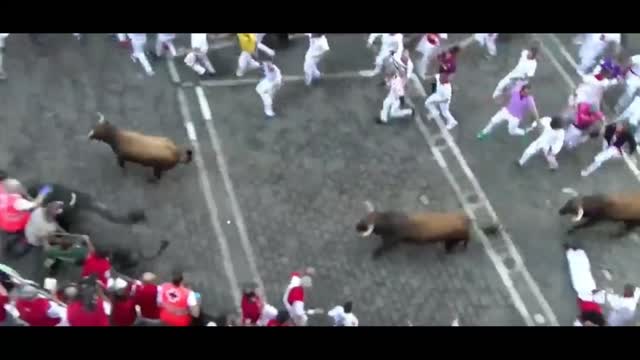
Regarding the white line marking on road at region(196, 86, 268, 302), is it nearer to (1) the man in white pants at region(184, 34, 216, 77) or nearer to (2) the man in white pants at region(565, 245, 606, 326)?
(1) the man in white pants at region(184, 34, 216, 77)

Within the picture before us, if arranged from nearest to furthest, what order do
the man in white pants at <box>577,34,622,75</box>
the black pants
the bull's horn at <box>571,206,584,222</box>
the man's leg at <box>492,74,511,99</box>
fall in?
the black pants < the bull's horn at <box>571,206,584,222</box> < the man's leg at <box>492,74,511,99</box> < the man in white pants at <box>577,34,622,75</box>

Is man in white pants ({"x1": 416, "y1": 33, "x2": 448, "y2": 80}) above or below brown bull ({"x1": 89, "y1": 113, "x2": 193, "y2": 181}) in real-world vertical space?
above

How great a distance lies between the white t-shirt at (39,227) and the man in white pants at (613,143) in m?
9.57

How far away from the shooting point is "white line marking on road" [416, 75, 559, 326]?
47.1 feet

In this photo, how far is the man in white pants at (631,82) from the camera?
56.1ft

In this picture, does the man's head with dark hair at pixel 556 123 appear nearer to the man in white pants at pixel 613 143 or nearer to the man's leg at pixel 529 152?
the man's leg at pixel 529 152

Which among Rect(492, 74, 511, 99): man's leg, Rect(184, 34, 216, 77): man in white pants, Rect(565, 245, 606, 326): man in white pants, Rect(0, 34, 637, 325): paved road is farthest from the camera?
Rect(184, 34, 216, 77): man in white pants

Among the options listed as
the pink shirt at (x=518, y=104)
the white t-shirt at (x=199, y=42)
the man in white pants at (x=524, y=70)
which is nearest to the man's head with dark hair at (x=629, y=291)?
the pink shirt at (x=518, y=104)

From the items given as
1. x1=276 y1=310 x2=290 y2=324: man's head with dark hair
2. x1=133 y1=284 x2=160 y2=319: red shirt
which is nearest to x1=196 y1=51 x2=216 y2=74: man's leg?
x1=133 y1=284 x2=160 y2=319: red shirt

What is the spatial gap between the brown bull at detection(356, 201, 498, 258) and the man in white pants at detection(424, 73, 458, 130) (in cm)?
311

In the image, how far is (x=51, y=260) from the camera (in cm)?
1383

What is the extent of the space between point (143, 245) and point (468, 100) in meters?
7.34
